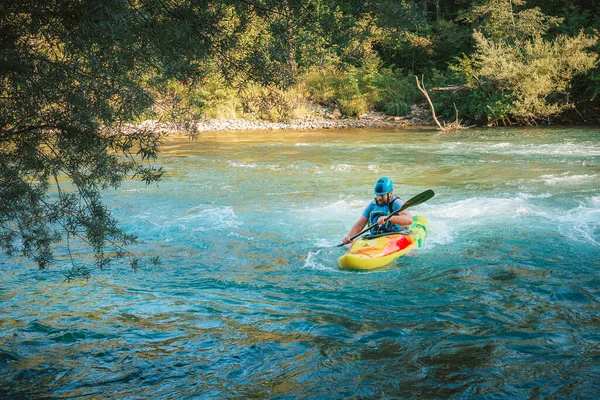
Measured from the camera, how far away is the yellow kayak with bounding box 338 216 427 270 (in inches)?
268

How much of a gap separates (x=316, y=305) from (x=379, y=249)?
154cm

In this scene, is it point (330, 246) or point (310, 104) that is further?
point (310, 104)

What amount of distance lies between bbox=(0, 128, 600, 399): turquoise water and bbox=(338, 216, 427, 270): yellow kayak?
0.56 feet

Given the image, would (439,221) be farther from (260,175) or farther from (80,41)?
(80,41)

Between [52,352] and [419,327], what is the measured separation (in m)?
2.96

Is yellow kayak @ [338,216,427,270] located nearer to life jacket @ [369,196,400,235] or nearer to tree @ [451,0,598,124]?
life jacket @ [369,196,400,235]

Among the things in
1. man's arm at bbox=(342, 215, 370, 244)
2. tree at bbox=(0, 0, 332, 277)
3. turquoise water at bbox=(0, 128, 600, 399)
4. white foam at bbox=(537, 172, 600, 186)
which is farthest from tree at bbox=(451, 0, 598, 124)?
tree at bbox=(0, 0, 332, 277)

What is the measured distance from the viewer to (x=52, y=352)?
4.53m

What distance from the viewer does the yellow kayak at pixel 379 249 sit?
268 inches

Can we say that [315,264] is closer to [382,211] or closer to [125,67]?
[382,211]

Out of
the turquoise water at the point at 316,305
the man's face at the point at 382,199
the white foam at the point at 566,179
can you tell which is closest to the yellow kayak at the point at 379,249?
the turquoise water at the point at 316,305

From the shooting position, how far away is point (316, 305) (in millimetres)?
5750

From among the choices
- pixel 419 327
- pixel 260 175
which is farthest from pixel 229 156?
pixel 419 327

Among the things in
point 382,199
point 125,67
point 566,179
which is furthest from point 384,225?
point 566,179
